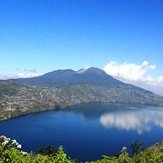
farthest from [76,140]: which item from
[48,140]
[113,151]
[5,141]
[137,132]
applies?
[5,141]

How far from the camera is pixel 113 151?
419ft

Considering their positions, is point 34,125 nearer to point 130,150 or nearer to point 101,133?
point 101,133

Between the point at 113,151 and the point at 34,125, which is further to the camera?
the point at 34,125

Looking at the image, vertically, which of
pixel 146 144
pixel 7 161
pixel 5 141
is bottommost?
pixel 146 144

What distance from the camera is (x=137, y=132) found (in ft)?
623

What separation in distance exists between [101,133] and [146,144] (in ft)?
123

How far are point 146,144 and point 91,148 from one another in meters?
46.4

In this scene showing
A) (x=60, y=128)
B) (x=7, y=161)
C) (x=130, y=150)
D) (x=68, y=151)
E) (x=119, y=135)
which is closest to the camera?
(x=7, y=161)

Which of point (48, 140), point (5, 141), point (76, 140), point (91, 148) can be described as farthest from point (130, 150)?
point (5, 141)

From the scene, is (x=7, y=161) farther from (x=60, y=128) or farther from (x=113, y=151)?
(x=60, y=128)

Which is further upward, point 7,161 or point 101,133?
point 7,161

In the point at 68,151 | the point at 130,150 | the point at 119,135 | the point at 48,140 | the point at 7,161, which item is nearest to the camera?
the point at 7,161

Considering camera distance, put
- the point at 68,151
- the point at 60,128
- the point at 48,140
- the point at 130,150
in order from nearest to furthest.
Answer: the point at 68,151, the point at 130,150, the point at 48,140, the point at 60,128

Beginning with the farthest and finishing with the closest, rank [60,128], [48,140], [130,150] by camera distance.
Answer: [60,128]
[48,140]
[130,150]
